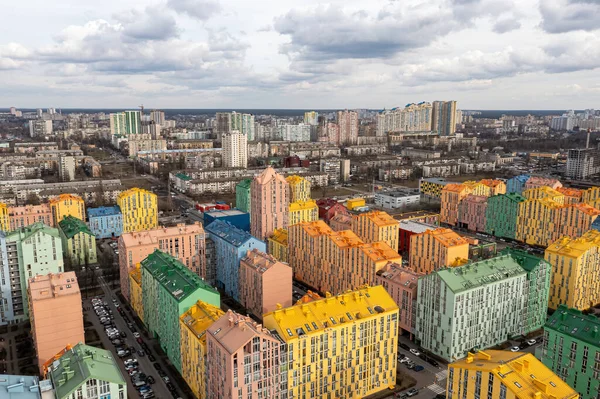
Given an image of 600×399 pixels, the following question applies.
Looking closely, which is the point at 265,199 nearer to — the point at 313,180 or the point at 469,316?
the point at 469,316

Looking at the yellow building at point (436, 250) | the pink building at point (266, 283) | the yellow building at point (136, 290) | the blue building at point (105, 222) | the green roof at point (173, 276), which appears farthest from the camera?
the blue building at point (105, 222)

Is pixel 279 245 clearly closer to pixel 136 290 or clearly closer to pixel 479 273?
pixel 136 290

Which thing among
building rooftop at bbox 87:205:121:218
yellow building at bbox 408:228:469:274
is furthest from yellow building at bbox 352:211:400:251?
building rooftop at bbox 87:205:121:218

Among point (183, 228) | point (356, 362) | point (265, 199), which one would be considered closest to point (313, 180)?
point (265, 199)

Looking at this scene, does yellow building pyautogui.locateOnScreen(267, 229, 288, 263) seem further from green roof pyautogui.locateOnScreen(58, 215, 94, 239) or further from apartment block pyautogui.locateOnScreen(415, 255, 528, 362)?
green roof pyautogui.locateOnScreen(58, 215, 94, 239)

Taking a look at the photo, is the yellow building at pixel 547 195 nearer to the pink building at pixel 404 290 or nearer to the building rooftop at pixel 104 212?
the pink building at pixel 404 290

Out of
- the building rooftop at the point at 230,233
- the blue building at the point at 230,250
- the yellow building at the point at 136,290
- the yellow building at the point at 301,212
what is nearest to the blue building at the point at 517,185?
the yellow building at the point at 301,212

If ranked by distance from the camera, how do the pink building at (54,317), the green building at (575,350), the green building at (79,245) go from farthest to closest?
the green building at (79,245) < the pink building at (54,317) < the green building at (575,350)
